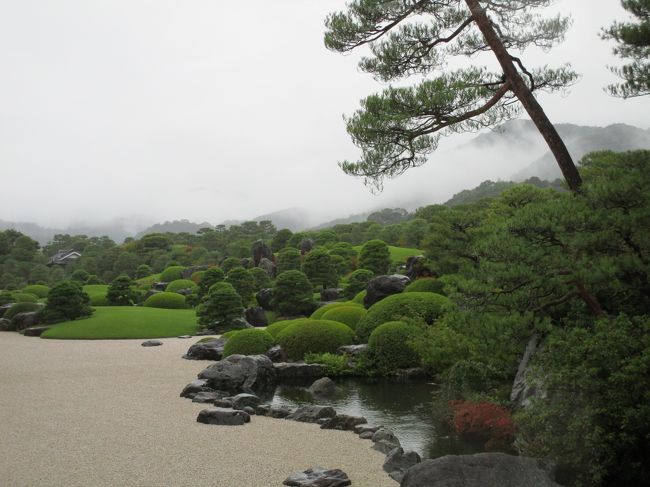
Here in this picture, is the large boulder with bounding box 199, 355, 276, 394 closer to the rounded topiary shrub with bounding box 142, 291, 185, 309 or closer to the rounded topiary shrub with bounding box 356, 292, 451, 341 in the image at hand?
the rounded topiary shrub with bounding box 356, 292, 451, 341

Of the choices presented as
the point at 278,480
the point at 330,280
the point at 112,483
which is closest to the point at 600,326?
the point at 278,480

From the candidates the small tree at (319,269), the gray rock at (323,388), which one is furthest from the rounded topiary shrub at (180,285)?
the gray rock at (323,388)

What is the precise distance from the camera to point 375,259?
3338 centimetres

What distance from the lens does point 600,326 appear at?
18.2ft

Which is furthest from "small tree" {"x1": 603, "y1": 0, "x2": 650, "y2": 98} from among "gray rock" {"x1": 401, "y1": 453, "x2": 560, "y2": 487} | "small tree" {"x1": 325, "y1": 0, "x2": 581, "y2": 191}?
"gray rock" {"x1": 401, "y1": 453, "x2": 560, "y2": 487}

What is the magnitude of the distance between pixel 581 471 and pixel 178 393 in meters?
8.58

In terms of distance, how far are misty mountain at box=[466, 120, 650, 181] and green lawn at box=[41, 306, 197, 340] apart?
130 m

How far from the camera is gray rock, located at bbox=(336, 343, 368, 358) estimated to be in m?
14.3

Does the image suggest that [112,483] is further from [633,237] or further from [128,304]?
[128,304]

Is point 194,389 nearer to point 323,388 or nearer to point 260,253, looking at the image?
point 323,388

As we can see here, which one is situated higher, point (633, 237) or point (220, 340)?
point (633, 237)

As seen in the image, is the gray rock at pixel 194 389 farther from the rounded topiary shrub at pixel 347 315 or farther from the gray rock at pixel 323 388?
the rounded topiary shrub at pixel 347 315

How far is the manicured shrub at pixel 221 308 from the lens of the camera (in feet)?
75.5

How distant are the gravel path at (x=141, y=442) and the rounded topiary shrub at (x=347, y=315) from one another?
7144mm
